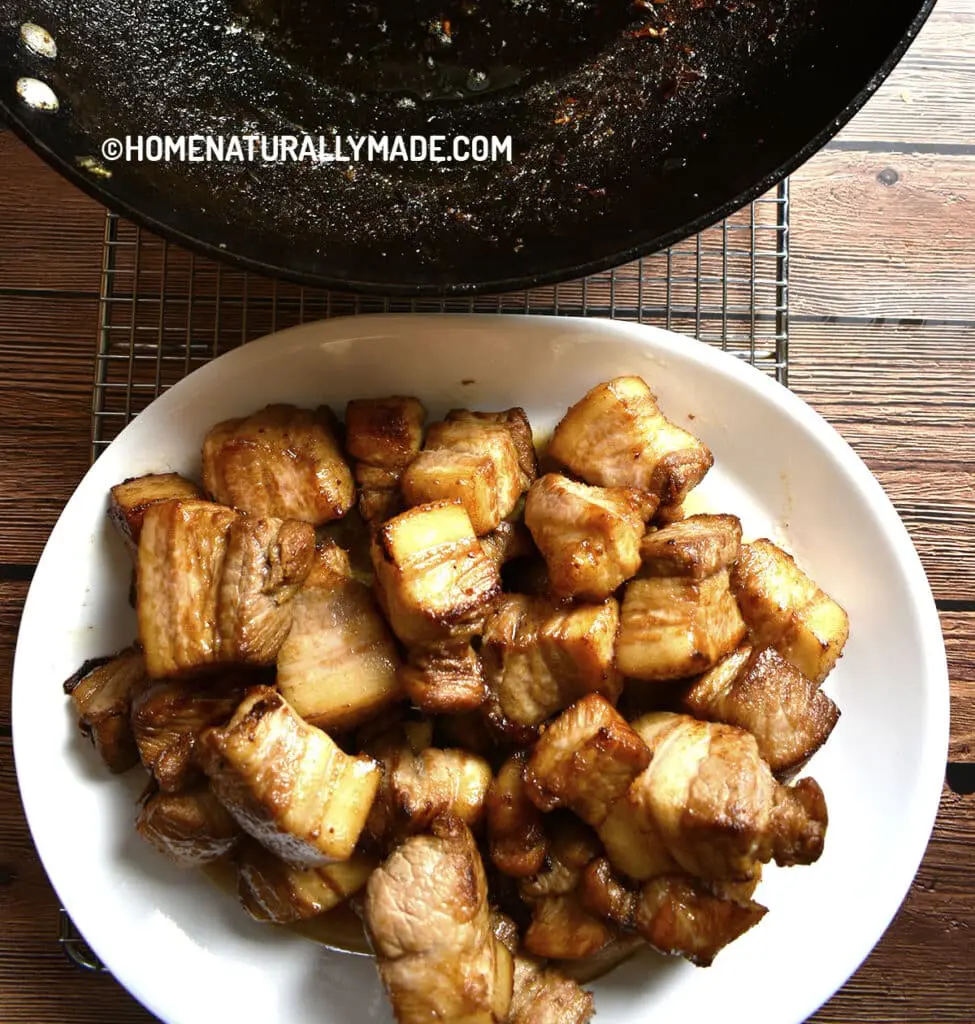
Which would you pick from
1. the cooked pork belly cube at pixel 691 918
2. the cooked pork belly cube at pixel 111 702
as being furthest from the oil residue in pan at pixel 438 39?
the cooked pork belly cube at pixel 691 918

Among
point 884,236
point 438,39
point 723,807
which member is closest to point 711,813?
point 723,807

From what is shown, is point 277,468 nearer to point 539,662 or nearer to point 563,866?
point 539,662

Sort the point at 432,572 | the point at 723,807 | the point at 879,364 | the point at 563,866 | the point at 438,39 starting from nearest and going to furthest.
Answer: the point at 723,807 → the point at 432,572 → the point at 563,866 → the point at 438,39 → the point at 879,364

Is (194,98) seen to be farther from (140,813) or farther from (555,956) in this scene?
(555,956)

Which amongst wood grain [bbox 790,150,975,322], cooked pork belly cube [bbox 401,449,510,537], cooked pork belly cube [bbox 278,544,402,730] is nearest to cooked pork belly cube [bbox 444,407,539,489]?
cooked pork belly cube [bbox 401,449,510,537]

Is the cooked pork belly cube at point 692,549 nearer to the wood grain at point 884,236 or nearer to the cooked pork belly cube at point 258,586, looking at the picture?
the cooked pork belly cube at point 258,586

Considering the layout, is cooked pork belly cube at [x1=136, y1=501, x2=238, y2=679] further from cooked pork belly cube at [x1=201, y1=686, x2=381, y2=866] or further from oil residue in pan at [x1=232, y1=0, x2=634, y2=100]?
oil residue in pan at [x1=232, y1=0, x2=634, y2=100]

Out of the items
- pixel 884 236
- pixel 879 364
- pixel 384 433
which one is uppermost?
pixel 884 236
